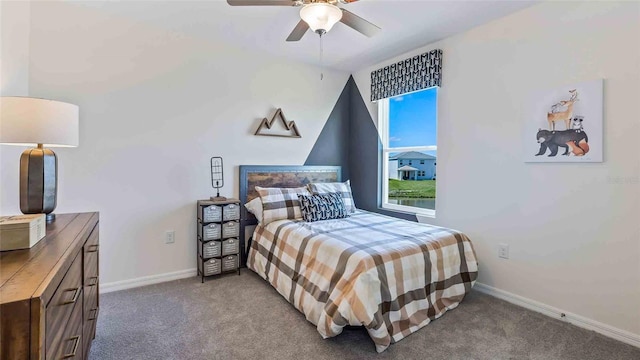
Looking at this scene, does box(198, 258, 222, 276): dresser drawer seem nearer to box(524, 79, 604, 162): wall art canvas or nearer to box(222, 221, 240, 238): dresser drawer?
box(222, 221, 240, 238): dresser drawer

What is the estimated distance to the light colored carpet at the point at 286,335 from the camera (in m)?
1.90

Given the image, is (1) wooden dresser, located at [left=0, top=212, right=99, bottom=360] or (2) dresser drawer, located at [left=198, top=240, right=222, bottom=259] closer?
(1) wooden dresser, located at [left=0, top=212, right=99, bottom=360]

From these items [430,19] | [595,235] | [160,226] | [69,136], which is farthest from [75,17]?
[595,235]

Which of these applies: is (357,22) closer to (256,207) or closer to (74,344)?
(256,207)

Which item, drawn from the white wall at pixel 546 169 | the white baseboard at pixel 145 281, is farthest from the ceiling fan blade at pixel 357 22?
the white baseboard at pixel 145 281

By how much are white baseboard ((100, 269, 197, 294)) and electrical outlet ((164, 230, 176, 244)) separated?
32 centimetres

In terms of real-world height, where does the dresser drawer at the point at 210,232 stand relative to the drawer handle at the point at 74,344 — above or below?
above

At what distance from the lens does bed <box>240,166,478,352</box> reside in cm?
192

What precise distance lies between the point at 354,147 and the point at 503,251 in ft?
7.33

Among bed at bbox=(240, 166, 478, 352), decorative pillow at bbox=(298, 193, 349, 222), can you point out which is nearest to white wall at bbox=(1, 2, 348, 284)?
decorative pillow at bbox=(298, 193, 349, 222)

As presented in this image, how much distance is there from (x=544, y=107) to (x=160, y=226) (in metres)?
3.61

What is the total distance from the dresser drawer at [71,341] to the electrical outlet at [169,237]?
167cm

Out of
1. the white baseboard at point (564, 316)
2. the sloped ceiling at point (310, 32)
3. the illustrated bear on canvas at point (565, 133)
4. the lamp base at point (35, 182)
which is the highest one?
the sloped ceiling at point (310, 32)

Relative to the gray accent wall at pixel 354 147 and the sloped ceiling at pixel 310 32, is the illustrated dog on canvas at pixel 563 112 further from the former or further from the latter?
the gray accent wall at pixel 354 147
